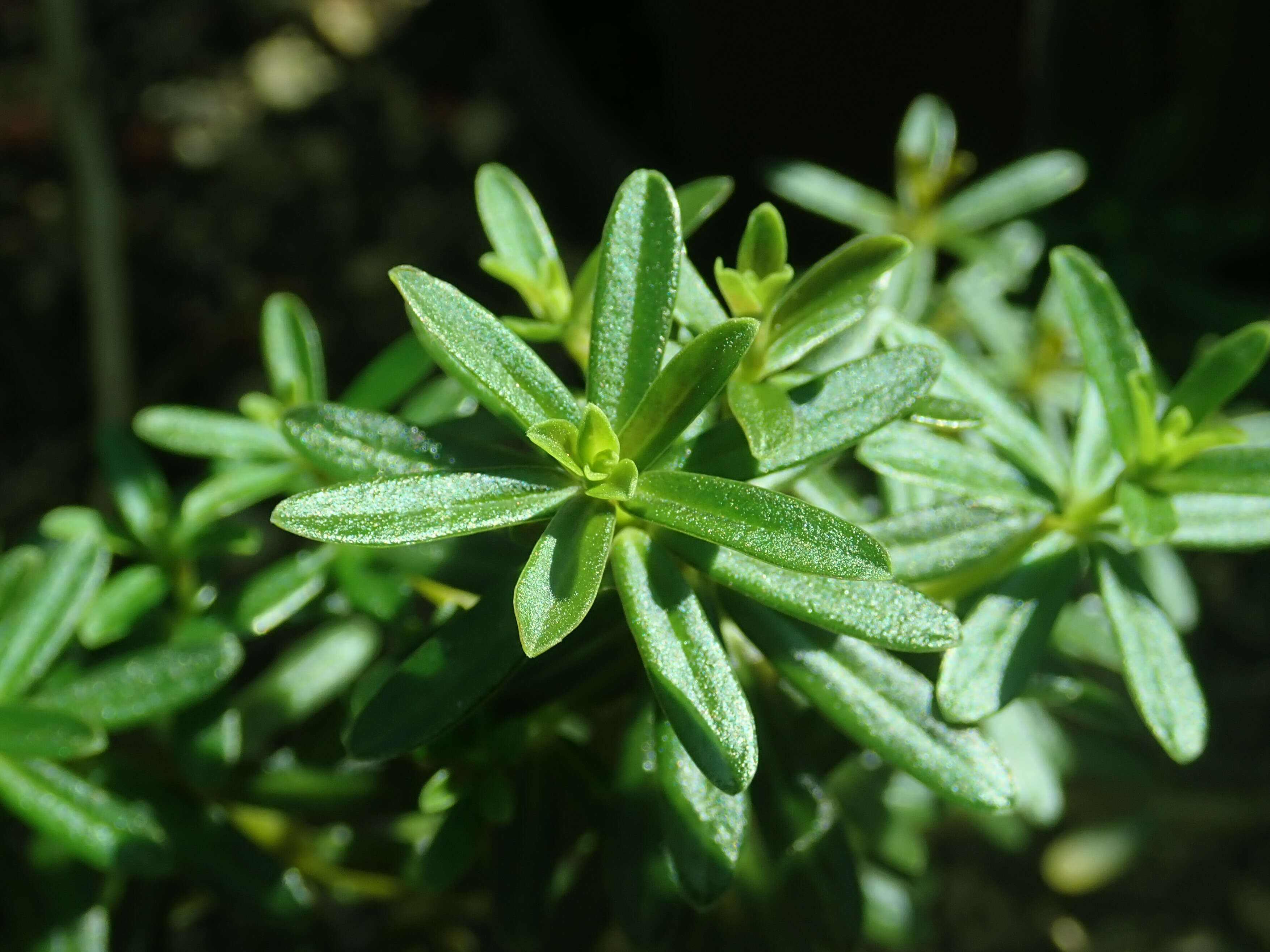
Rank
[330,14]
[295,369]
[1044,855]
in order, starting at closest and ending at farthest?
[295,369] < [1044,855] < [330,14]

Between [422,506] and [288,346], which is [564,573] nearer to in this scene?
[422,506]

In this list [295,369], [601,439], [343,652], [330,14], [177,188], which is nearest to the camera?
[601,439]

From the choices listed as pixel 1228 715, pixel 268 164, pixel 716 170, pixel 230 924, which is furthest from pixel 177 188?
pixel 1228 715

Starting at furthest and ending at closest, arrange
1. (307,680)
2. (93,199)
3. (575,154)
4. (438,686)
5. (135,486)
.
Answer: (575,154)
(93,199)
(307,680)
(135,486)
(438,686)

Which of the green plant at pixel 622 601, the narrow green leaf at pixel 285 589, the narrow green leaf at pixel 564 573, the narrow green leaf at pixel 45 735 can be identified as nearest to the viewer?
the narrow green leaf at pixel 564 573

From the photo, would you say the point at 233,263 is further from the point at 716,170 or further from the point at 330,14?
the point at 716,170

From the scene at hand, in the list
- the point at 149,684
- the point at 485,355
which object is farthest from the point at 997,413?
the point at 149,684

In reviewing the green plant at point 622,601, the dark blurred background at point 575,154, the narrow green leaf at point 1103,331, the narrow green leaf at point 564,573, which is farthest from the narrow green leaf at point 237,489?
the dark blurred background at point 575,154

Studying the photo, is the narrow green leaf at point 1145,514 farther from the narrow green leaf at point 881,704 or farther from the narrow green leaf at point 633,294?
the narrow green leaf at point 633,294
